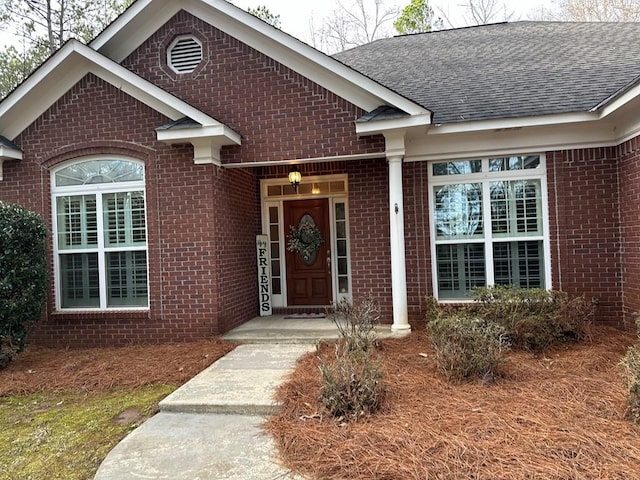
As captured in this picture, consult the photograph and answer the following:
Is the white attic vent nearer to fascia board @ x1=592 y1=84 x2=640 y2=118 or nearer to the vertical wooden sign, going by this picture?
the vertical wooden sign

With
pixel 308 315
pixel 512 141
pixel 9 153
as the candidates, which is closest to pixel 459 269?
pixel 512 141

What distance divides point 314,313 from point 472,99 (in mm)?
4437

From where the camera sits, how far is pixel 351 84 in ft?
22.2

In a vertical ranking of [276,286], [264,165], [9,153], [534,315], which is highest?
[9,153]

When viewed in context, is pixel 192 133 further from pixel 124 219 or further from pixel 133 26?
pixel 133 26

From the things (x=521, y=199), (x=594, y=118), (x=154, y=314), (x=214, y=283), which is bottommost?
(x=154, y=314)

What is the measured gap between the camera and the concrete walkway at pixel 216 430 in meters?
3.24

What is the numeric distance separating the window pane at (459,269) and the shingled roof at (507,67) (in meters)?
1.97

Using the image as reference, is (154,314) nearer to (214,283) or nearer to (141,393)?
(214,283)

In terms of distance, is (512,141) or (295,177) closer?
(512,141)

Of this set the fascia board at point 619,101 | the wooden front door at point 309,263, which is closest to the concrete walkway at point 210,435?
the wooden front door at point 309,263

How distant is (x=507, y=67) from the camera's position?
336 inches

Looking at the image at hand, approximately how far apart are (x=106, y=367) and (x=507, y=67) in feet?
26.4

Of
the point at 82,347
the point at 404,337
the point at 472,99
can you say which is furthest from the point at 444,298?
the point at 82,347
